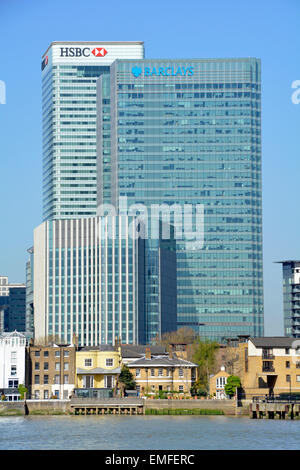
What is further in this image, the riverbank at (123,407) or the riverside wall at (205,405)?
the riverbank at (123,407)

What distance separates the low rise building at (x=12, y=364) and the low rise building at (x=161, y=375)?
1740 cm

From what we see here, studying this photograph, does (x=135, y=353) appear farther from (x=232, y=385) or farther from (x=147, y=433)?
(x=147, y=433)

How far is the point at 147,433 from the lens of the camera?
111 m

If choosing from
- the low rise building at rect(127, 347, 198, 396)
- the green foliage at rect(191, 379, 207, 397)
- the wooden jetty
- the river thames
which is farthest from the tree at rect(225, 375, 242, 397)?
the river thames

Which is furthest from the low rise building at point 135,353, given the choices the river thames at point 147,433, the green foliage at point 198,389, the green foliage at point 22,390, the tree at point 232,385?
the river thames at point 147,433

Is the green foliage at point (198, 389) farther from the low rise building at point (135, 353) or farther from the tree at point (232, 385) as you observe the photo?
the low rise building at point (135, 353)

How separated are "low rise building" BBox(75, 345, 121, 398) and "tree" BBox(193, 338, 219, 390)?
18.1m

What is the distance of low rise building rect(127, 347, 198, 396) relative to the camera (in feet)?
532

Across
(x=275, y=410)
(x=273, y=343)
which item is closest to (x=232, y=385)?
(x=273, y=343)

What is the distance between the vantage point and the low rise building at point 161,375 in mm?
162250

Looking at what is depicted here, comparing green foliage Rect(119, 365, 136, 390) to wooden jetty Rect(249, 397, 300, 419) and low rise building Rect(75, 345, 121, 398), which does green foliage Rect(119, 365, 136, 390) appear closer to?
low rise building Rect(75, 345, 121, 398)

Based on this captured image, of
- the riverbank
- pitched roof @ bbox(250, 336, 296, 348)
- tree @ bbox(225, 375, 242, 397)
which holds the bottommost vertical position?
the riverbank

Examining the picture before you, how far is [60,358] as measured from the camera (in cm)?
16575
